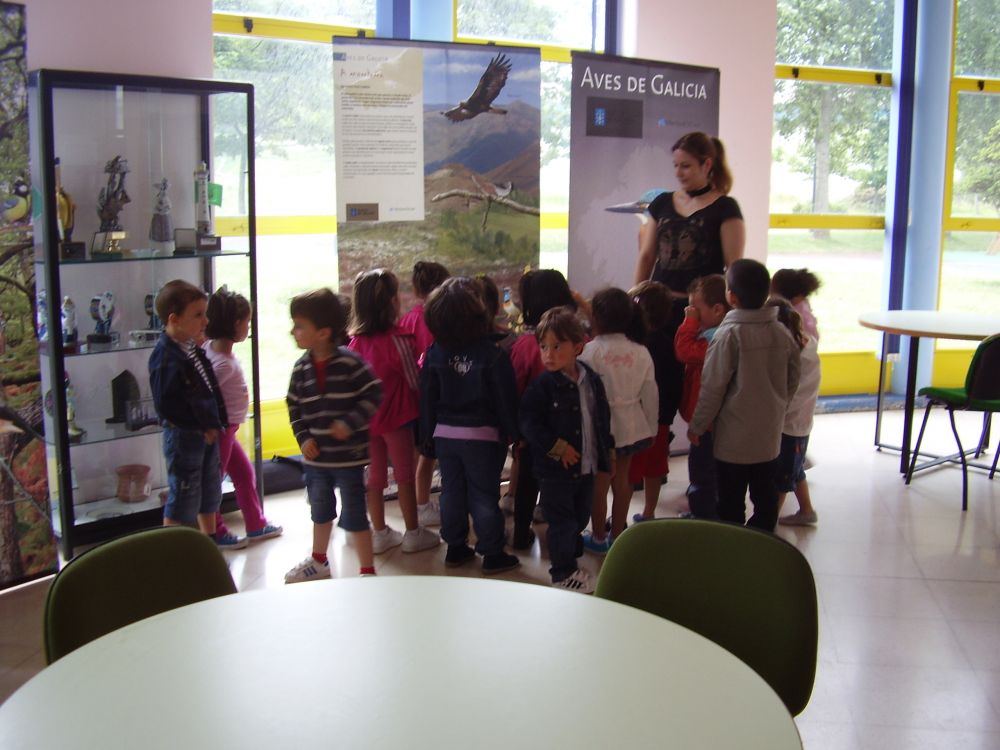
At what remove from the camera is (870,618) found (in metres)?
4.04

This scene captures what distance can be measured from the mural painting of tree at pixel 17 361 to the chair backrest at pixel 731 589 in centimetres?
285

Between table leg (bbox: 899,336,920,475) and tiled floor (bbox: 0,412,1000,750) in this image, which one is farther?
table leg (bbox: 899,336,920,475)

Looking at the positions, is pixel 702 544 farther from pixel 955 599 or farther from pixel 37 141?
pixel 37 141

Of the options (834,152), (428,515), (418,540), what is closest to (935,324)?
(834,152)

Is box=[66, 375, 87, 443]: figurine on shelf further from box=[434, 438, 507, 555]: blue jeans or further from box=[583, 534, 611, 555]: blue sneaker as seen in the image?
box=[583, 534, 611, 555]: blue sneaker

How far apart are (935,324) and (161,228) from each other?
169 inches

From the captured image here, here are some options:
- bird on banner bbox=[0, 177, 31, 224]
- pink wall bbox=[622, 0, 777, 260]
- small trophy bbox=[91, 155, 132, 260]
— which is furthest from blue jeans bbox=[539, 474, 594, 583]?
pink wall bbox=[622, 0, 777, 260]

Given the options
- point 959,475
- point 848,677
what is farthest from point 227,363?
point 959,475

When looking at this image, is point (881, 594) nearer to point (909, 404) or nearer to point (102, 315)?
point (909, 404)

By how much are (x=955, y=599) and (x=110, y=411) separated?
12.3ft

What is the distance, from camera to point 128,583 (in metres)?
2.16

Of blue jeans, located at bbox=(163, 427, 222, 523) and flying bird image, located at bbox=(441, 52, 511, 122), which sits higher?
flying bird image, located at bbox=(441, 52, 511, 122)

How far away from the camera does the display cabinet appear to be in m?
4.43

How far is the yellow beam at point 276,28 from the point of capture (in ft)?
18.9
